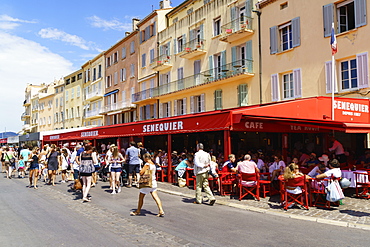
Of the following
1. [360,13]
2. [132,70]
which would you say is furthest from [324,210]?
[132,70]

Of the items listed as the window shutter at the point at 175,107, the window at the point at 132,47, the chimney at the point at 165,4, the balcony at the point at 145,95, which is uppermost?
the chimney at the point at 165,4

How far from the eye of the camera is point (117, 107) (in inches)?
1561

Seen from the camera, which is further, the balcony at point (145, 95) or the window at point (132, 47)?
the window at point (132, 47)

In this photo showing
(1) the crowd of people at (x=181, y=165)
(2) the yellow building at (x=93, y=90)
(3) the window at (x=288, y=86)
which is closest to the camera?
(1) the crowd of people at (x=181, y=165)

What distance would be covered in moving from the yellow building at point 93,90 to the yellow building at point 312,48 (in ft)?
92.5

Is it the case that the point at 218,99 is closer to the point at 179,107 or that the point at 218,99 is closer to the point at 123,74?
the point at 179,107

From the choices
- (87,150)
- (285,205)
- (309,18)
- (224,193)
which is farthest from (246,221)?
(309,18)

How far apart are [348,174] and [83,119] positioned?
144ft

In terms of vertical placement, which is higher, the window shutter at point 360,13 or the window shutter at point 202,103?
the window shutter at point 360,13

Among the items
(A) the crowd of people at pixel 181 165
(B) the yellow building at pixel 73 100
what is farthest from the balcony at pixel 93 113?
(A) the crowd of people at pixel 181 165

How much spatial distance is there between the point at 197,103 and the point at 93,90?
24.3 m

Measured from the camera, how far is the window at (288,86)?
19.4m

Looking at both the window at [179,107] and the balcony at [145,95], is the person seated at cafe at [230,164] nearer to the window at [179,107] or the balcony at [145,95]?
the window at [179,107]

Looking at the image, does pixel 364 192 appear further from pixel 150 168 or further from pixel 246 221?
pixel 150 168
